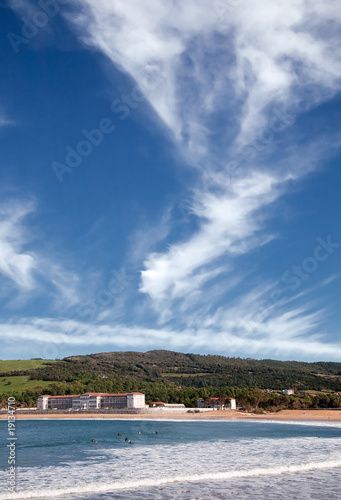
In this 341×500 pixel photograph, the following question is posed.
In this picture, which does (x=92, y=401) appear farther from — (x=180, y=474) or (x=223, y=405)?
(x=180, y=474)

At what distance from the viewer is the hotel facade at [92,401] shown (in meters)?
140

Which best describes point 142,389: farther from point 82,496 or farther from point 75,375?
point 82,496

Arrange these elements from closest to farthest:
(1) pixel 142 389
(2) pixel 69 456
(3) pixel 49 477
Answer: (3) pixel 49 477
(2) pixel 69 456
(1) pixel 142 389

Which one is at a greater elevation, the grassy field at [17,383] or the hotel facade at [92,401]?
the grassy field at [17,383]

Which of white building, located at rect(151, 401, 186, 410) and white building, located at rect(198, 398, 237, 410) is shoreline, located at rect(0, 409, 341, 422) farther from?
white building, located at rect(198, 398, 237, 410)

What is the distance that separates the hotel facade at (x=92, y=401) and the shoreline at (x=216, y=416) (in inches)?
354

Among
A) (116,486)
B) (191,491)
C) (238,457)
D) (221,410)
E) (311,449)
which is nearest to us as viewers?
(191,491)

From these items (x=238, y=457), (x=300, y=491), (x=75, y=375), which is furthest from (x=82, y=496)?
(x=75, y=375)

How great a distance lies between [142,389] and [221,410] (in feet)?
144

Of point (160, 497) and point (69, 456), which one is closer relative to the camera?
point (160, 497)

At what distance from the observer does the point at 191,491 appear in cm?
2008

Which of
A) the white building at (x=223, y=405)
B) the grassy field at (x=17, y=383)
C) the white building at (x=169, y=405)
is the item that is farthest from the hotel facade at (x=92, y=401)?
the white building at (x=223, y=405)

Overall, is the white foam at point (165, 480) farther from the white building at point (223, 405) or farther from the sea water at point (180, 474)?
the white building at point (223, 405)

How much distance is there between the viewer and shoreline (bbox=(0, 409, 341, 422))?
100100mm
